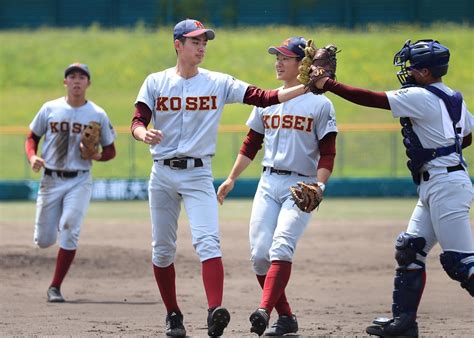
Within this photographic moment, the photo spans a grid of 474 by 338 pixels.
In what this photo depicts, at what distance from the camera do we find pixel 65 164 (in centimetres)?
949

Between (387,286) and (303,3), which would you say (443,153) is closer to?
(387,286)

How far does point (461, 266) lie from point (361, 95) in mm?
1235

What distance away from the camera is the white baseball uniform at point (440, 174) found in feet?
21.5

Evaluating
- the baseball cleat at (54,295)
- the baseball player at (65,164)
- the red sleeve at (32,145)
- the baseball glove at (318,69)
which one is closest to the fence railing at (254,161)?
the red sleeve at (32,145)

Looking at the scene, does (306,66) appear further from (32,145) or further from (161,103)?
(32,145)

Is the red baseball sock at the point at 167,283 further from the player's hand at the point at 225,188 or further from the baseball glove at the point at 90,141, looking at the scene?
the baseball glove at the point at 90,141

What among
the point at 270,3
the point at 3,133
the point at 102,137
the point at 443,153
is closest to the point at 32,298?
the point at 102,137

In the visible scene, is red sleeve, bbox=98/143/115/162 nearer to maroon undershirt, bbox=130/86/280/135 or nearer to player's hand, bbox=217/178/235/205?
player's hand, bbox=217/178/235/205

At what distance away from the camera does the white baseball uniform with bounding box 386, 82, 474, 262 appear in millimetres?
6543

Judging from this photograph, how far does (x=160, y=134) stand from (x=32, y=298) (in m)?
3.08

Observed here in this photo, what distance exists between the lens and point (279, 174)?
287 inches

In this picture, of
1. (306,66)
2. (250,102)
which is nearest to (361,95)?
(306,66)

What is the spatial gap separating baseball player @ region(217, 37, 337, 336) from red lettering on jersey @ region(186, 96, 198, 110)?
596 millimetres

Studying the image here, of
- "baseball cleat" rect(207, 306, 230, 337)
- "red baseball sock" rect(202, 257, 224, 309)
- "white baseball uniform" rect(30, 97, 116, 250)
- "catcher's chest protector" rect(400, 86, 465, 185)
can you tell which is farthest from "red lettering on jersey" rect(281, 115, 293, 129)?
"white baseball uniform" rect(30, 97, 116, 250)
